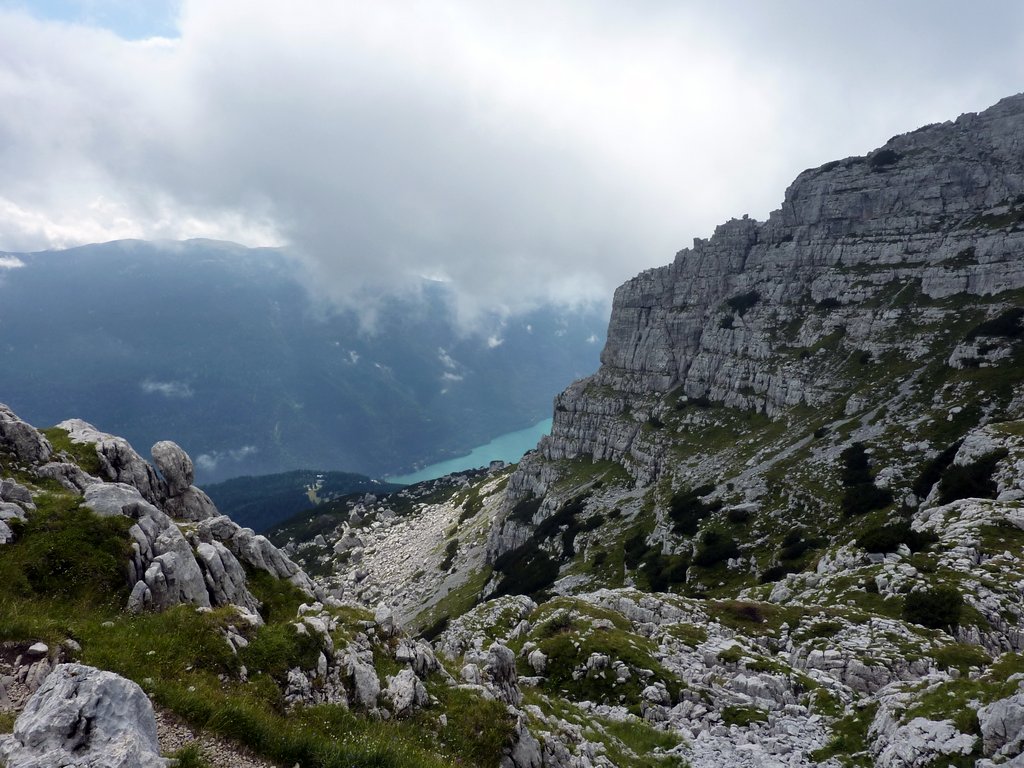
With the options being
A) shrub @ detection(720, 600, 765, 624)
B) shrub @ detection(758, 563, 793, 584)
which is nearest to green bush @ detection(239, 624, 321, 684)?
shrub @ detection(720, 600, 765, 624)

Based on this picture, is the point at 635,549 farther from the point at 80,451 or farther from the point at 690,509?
Result: the point at 80,451

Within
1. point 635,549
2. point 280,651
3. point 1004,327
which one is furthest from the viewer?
point 635,549

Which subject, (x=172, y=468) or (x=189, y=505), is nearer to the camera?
(x=172, y=468)

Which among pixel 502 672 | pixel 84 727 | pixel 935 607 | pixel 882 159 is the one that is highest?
pixel 882 159

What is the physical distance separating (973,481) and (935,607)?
24667 mm

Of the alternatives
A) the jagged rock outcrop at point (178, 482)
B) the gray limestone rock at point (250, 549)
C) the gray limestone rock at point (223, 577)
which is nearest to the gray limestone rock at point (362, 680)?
the gray limestone rock at point (223, 577)

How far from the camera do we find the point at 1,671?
10.2 metres

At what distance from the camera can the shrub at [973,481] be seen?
43.7 m

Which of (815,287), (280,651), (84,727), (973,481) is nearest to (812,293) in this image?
(815,287)

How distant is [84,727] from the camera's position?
304 inches

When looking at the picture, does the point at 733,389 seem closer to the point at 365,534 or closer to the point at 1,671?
the point at 1,671

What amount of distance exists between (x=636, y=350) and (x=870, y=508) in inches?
3347

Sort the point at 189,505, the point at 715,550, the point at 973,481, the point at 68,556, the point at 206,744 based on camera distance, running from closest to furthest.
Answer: the point at 206,744
the point at 68,556
the point at 189,505
the point at 973,481
the point at 715,550

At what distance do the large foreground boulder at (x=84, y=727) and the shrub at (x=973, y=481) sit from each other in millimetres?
57497
